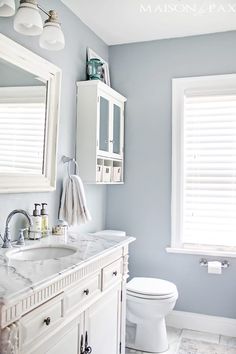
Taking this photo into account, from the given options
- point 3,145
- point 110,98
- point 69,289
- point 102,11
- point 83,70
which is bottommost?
point 69,289

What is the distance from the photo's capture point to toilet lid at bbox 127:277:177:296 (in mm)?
2429

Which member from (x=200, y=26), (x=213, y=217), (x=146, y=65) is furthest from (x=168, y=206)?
(x=200, y=26)

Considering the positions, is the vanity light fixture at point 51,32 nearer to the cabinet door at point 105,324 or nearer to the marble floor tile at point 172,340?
the cabinet door at point 105,324

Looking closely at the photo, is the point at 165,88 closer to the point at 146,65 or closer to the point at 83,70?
the point at 146,65

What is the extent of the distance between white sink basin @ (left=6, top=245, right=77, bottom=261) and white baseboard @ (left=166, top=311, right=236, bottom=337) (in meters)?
1.53

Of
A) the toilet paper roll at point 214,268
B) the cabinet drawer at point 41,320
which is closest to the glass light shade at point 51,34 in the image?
the cabinet drawer at point 41,320

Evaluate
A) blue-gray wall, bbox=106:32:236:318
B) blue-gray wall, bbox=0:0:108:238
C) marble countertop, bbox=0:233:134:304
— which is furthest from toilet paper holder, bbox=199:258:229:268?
marble countertop, bbox=0:233:134:304

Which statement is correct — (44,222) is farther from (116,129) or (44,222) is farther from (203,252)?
(203,252)

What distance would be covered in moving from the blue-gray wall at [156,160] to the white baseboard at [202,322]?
0.05 meters

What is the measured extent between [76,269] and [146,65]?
2.21 m

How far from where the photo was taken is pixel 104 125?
273 centimetres

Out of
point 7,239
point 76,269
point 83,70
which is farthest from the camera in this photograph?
point 83,70

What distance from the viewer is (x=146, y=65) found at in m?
3.12

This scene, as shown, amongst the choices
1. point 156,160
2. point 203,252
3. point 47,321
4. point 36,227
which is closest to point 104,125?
point 156,160
